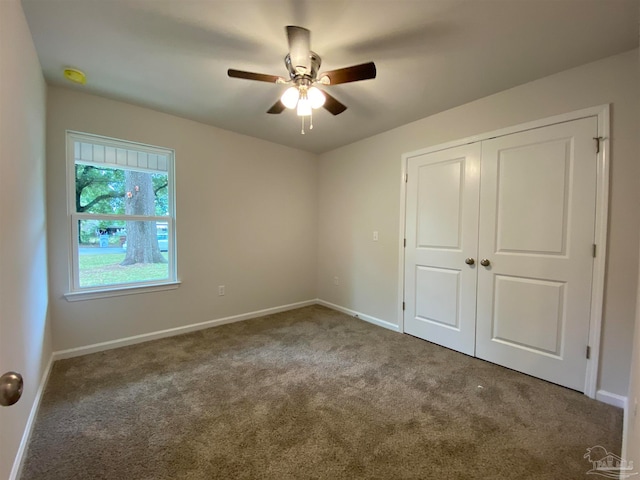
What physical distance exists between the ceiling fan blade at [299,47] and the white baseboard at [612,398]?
300 centimetres

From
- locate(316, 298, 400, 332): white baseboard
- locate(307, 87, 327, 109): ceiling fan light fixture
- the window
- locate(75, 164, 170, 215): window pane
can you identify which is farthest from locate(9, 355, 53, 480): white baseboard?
locate(316, 298, 400, 332): white baseboard

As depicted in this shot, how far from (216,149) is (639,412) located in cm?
384

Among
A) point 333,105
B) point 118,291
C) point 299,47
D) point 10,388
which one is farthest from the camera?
point 118,291

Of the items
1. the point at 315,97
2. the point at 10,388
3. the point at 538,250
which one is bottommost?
the point at 10,388

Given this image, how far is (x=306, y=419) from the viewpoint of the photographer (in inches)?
69.0

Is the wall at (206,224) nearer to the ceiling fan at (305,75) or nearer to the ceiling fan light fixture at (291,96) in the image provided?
the ceiling fan at (305,75)

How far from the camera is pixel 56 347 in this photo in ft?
8.13

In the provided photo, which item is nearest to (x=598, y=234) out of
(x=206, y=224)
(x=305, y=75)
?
(x=305, y=75)

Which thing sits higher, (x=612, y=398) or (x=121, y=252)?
(x=121, y=252)

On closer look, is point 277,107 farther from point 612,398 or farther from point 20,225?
point 612,398

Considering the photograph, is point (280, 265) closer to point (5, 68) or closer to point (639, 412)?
point (5, 68)

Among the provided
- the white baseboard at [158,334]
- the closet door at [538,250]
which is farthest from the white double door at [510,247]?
the white baseboard at [158,334]

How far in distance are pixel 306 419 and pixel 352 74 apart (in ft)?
7.09

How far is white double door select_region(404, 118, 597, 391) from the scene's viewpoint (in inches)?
81.4
